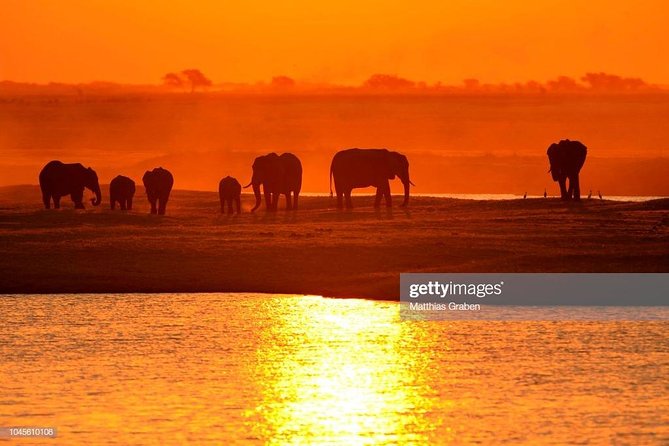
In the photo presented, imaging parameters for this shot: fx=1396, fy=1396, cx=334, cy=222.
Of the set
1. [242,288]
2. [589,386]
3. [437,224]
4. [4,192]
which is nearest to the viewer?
[589,386]

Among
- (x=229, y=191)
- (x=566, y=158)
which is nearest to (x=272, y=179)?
(x=229, y=191)

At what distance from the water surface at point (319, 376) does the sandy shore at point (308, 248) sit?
19.4 feet

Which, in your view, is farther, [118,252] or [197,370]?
[118,252]

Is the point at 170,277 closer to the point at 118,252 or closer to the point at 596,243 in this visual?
the point at 118,252

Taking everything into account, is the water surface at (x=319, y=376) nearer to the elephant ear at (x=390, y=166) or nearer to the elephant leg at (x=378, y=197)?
the elephant leg at (x=378, y=197)

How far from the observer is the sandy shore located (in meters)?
53.4

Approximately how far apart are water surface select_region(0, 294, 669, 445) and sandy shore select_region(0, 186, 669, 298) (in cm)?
592

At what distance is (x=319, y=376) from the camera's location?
3303 cm

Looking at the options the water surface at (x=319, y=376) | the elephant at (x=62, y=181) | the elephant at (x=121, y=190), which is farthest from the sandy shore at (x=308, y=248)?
the elephant at (x=121, y=190)

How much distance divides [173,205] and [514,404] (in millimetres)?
82245

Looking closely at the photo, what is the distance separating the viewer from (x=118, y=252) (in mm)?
59562

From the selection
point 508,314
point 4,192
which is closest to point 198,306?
point 508,314

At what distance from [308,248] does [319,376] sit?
89.9 feet

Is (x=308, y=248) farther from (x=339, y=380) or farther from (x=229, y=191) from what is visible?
(x=229, y=191)
